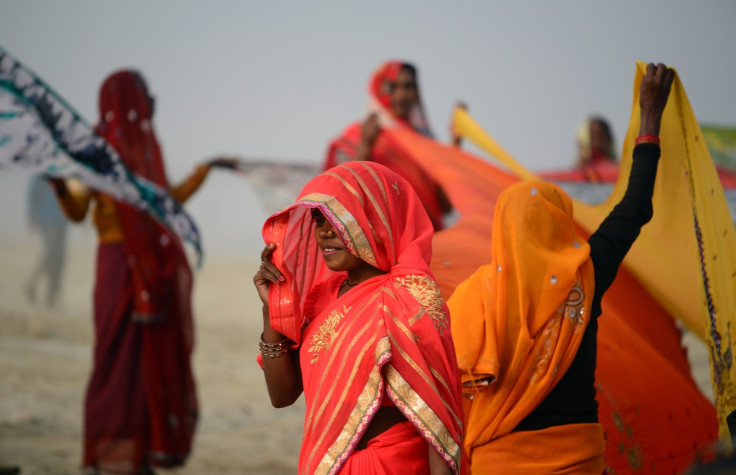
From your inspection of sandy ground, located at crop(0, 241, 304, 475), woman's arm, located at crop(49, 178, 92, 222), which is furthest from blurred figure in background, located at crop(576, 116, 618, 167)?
woman's arm, located at crop(49, 178, 92, 222)

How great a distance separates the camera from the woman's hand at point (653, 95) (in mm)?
2928

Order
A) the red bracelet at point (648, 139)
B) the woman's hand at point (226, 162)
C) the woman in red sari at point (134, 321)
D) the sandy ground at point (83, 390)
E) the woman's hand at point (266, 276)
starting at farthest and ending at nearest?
1. the sandy ground at point (83, 390)
2. the woman's hand at point (226, 162)
3. the woman in red sari at point (134, 321)
4. the red bracelet at point (648, 139)
5. the woman's hand at point (266, 276)

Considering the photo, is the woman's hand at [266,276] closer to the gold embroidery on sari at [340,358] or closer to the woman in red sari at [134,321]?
the gold embroidery on sari at [340,358]

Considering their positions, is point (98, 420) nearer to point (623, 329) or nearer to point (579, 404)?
point (623, 329)

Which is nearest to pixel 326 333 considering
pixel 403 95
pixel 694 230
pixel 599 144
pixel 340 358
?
pixel 340 358

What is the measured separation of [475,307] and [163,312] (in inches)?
142

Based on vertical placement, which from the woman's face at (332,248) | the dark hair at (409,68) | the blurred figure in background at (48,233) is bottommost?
the blurred figure in background at (48,233)

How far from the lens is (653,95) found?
9.67ft

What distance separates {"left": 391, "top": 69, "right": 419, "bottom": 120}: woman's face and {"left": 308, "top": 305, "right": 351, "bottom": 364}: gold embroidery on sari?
176 inches

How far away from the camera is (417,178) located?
19.1 feet

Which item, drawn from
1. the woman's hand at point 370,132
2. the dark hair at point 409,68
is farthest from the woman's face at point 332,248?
the dark hair at point 409,68

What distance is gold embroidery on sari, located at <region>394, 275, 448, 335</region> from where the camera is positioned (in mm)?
2062

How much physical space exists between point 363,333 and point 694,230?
1.80 metres

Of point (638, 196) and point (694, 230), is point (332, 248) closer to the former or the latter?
point (638, 196)
